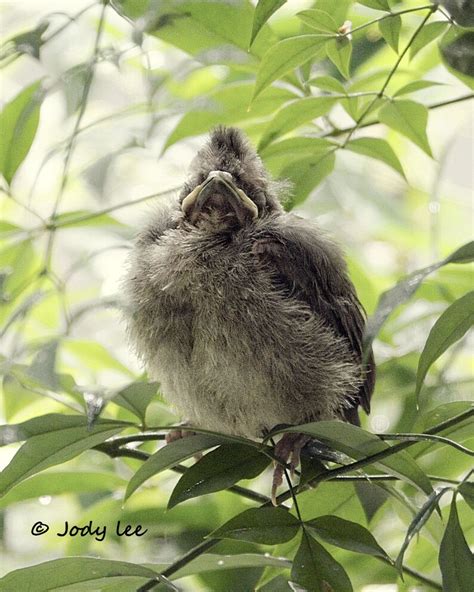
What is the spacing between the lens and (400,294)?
0.66 m

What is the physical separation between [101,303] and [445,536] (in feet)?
1.07

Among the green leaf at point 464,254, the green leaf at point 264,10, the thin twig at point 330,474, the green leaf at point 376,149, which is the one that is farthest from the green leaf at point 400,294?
the green leaf at point 376,149

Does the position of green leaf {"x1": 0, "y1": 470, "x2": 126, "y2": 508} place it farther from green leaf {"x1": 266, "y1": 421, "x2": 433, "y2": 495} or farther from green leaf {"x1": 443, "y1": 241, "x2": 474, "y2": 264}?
green leaf {"x1": 443, "y1": 241, "x2": 474, "y2": 264}

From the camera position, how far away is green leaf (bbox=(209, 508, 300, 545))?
744 mm

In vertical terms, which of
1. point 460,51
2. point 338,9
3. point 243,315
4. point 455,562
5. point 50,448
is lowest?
point 455,562

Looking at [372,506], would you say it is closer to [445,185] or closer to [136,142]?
[136,142]

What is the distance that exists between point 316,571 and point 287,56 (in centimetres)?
44

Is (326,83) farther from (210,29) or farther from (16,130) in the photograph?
(16,130)

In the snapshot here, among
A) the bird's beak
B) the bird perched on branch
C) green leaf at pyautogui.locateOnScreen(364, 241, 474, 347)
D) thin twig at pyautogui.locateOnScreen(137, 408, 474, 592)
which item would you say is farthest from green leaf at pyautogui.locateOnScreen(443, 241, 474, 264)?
the bird's beak

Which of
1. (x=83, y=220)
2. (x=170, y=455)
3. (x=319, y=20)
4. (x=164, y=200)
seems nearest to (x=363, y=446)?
(x=170, y=455)

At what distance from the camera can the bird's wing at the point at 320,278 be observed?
1.06 meters

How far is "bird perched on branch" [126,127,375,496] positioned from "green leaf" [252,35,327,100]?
28 centimetres

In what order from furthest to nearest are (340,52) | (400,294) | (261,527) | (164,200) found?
(164,200)
(340,52)
(261,527)
(400,294)

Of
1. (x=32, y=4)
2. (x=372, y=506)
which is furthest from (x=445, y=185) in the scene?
(x=372, y=506)
